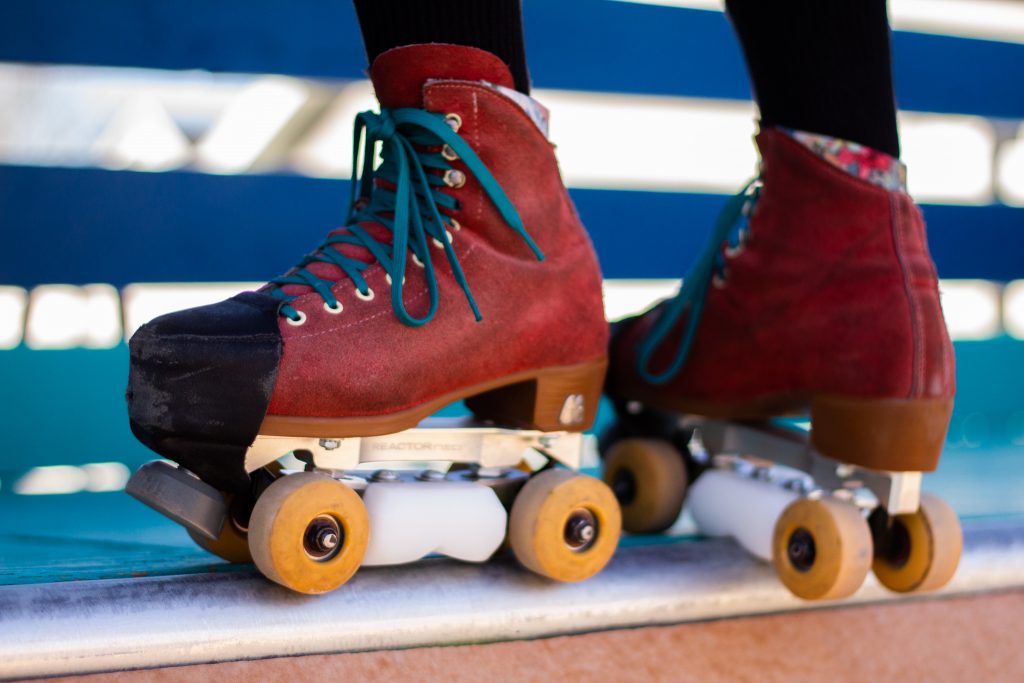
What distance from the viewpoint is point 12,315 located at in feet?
5.01

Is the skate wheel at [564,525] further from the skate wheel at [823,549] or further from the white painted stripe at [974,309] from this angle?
the white painted stripe at [974,309]

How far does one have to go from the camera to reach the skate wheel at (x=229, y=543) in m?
0.87

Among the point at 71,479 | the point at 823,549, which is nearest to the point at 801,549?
the point at 823,549

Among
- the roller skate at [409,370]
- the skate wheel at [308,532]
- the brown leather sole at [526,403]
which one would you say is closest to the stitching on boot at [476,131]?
the roller skate at [409,370]

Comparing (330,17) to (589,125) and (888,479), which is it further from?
(888,479)

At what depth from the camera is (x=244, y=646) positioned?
0.77 metres

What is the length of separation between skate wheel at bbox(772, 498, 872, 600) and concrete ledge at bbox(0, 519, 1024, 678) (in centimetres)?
5

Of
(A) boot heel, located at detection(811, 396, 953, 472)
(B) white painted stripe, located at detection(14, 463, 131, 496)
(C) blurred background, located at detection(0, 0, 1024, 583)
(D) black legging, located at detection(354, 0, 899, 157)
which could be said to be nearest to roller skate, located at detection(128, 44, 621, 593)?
(D) black legging, located at detection(354, 0, 899, 157)

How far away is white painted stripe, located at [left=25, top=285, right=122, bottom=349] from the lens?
155 cm

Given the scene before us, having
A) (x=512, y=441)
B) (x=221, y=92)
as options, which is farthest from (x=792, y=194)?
(x=221, y=92)

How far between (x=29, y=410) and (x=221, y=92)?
59 centimetres

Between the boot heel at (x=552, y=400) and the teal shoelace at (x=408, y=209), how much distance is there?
107 mm

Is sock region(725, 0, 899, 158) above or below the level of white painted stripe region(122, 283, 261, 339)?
above

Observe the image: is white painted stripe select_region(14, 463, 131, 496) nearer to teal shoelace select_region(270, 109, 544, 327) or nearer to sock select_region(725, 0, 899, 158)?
teal shoelace select_region(270, 109, 544, 327)
